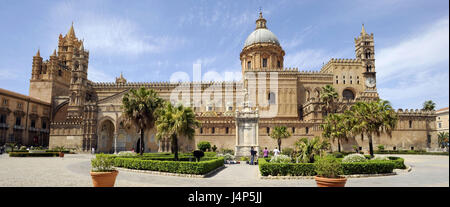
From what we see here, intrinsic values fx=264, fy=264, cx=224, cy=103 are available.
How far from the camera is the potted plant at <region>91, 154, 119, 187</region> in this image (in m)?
9.48

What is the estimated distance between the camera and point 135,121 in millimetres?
28047

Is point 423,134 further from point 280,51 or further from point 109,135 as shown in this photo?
point 109,135

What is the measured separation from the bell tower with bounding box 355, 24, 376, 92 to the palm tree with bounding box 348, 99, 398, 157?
36.7 metres

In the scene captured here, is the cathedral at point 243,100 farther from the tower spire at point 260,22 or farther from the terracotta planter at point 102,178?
the terracotta planter at point 102,178

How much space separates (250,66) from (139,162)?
46.2m

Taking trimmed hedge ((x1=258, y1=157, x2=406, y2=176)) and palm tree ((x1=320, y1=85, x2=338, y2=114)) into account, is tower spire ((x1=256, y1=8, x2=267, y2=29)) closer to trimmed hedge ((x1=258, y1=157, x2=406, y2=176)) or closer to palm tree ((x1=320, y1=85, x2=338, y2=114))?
palm tree ((x1=320, y1=85, x2=338, y2=114))

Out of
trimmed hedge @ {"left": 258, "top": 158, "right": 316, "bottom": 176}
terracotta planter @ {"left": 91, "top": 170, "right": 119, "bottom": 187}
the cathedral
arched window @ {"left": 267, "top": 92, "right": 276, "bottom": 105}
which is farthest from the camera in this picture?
arched window @ {"left": 267, "top": 92, "right": 276, "bottom": 105}

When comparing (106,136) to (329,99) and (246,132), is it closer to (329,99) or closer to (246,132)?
(246,132)

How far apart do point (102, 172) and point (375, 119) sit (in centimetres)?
2275

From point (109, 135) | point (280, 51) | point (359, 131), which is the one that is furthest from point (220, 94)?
point (359, 131)

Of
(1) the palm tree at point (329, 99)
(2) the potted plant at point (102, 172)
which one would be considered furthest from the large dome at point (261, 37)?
(2) the potted plant at point (102, 172)

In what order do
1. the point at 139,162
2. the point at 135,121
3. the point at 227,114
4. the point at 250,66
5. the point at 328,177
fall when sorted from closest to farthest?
the point at 328,177, the point at 139,162, the point at 135,121, the point at 227,114, the point at 250,66

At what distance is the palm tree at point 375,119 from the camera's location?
23.4 metres

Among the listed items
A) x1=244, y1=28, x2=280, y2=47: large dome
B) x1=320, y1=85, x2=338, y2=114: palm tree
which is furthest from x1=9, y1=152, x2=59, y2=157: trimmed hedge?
x1=244, y1=28, x2=280, y2=47: large dome
